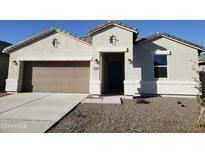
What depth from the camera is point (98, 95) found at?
11.7m

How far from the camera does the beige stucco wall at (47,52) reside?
13078 mm

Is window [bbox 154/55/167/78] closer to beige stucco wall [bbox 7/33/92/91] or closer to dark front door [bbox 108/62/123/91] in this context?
dark front door [bbox 108/62/123/91]

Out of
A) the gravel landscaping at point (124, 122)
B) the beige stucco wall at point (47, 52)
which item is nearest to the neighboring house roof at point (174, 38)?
the beige stucco wall at point (47, 52)

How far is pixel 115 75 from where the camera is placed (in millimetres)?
14766

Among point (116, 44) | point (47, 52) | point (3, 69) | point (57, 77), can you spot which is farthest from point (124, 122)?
point (3, 69)

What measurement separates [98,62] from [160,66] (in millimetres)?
5000

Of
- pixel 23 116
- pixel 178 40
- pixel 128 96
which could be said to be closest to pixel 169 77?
pixel 178 40

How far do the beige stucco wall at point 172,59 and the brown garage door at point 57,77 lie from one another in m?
4.43

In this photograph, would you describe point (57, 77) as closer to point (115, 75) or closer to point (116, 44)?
point (115, 75)

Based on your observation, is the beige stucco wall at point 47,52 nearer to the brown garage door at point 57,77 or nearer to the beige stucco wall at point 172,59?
the brown garage door at point 57,77

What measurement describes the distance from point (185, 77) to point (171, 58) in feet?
5.96

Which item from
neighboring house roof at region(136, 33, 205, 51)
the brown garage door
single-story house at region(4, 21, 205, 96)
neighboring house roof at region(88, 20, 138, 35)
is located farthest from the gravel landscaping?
neighboring house roof at region(136, 33, 205, 51)
